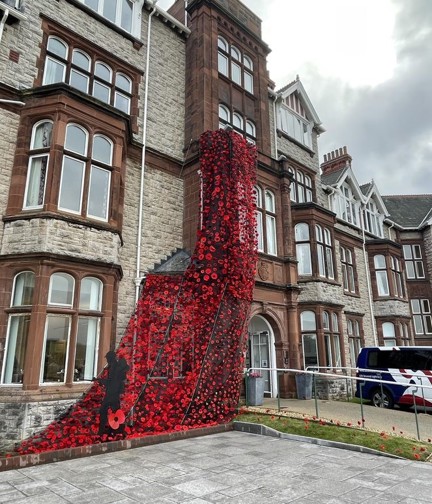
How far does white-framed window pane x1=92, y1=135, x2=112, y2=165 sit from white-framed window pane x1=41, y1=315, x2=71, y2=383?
4.46m

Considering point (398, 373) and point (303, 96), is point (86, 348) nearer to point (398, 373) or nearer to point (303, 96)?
point (398, 373)

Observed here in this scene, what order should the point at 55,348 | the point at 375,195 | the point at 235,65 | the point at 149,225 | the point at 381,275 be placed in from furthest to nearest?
the point at 375,195
the point at 381,275
the point at 235,65
the point at 149,225
the point at 55,348

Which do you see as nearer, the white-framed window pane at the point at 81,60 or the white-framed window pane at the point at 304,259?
the white-framed window pane at the point at 81,60

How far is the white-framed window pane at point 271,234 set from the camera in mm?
14633

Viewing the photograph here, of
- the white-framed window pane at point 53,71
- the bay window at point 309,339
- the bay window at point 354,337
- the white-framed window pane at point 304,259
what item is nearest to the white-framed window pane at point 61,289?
the white-framed window pane at point 53,71

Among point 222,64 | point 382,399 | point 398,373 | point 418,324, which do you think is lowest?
point 382,399

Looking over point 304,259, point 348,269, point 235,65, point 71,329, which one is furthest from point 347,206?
point 71,329

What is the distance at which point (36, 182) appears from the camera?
9.97 meters

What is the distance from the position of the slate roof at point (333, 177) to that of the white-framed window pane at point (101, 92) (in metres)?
14.7

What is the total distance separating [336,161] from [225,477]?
23394 mm

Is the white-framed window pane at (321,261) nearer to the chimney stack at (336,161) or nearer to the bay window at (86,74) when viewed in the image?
the chimney stack at (336,161)

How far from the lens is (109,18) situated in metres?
13.8

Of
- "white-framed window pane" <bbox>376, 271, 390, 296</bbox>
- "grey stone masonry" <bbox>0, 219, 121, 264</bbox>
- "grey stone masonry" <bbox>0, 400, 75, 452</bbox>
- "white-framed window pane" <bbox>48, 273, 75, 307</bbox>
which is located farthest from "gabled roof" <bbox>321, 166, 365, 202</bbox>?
"grey stone masonry" <bbox>0, 400, 75, 452</bbox>

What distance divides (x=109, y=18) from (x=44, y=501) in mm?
14577
